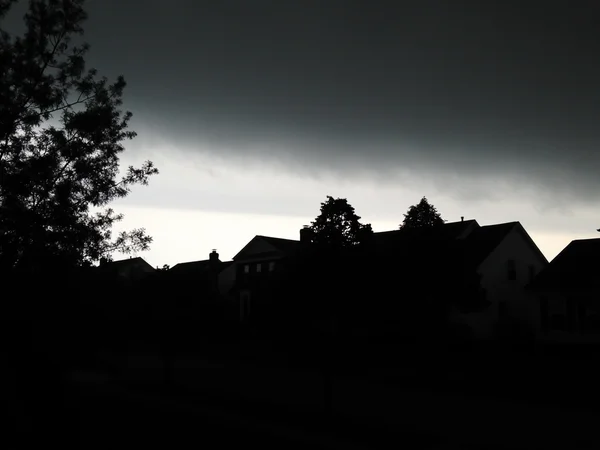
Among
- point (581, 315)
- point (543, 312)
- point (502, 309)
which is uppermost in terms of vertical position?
point (502, 309)

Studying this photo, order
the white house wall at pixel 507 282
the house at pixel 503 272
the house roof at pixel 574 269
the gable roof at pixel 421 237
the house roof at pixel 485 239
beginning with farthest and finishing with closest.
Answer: the house roof at pixel 485 239
the white house wall at pixel 507 282
the house at pixel 503 272
the house roof at pixel 574 269
the gable roof at pixel 421 237

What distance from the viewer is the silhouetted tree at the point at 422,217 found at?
97.6 ft

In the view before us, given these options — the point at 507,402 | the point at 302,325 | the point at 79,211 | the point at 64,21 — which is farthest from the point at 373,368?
the point at 64,21

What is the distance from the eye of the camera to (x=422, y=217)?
98.0 ft

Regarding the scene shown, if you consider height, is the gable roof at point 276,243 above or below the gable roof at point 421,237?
above

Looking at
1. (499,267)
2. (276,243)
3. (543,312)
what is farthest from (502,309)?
(276,243)

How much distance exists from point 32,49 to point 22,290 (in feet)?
21.5

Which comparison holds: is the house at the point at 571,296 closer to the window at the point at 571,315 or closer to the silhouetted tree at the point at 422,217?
the window at the point at 571,315

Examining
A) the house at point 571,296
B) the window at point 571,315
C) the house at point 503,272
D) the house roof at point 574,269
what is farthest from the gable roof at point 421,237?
the window at point 571,315

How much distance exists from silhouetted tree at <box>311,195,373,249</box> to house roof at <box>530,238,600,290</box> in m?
22.1

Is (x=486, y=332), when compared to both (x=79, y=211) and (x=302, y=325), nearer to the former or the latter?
(x=302, y=325)

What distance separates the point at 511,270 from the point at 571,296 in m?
5.72

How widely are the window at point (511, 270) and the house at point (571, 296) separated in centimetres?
181

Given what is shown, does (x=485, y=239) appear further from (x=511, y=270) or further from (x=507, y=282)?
(x=507, y=282)
